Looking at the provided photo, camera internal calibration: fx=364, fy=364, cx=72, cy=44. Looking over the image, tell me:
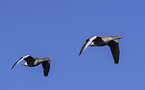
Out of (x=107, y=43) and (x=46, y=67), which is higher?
(x=107, y=43)

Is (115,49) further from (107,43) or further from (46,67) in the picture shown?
(46,67)

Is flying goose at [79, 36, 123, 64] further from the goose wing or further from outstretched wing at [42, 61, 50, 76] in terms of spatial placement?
outstretched wing at [42, 61, 50, 76]

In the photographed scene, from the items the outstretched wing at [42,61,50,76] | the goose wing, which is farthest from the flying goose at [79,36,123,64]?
the outstretched wing at [42,61,50,76]

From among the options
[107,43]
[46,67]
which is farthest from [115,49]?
[46,67]

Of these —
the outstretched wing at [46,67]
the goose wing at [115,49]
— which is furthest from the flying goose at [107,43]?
the outstretched wing at [46,67]

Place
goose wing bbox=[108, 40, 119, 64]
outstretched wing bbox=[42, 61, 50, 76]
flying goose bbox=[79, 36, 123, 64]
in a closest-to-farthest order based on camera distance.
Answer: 1. flying goose bbox=[79, 36, 123, 64]
2. goose wing bbox=[108, 40, 119, 64]
3. outstretched wing bbox=[42, 61, 50, 76]

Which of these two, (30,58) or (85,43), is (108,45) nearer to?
(85,43)

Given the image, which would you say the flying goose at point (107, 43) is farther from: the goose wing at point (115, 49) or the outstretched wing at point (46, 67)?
the outstretched wing at point (46, 67)

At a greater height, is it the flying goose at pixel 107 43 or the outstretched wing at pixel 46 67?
the flying goose at pixel 107 43

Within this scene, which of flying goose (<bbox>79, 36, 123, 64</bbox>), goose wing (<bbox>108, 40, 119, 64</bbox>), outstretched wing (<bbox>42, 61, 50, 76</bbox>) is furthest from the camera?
outstretched wing (<bbox>42, 61, 50, 76</bbox>)

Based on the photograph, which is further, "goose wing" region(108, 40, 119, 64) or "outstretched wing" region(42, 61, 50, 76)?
"outstretched wing" region(42, 61, 50, 76)

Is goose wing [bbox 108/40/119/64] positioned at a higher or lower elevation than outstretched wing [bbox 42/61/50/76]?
higher

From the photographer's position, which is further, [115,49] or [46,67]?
[46,67]

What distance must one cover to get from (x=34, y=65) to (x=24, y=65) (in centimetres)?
190
